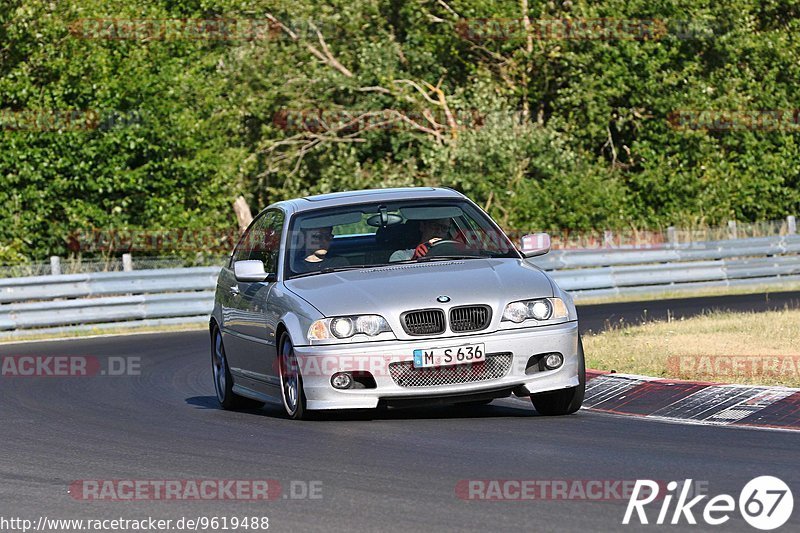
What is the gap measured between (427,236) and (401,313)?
1483mm

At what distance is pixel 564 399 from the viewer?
1071 centimetres

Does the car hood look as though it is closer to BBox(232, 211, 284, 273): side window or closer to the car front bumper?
the car front bumper

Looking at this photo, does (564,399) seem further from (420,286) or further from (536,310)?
(420,286)

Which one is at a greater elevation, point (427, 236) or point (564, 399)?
point (427, 236)

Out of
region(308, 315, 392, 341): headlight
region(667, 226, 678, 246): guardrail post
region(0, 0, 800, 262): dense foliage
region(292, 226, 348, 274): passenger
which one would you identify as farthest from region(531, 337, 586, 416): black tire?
region(0, 0, 800, 262): dense foliage

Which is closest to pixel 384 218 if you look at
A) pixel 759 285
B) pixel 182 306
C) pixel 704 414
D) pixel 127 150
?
pixel 704 414

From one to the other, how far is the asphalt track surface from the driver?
1173 millimetres

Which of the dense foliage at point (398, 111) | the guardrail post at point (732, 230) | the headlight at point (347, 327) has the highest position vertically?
the headlight at point (347, 327)

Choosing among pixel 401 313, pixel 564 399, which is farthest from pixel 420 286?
pixel 564 399

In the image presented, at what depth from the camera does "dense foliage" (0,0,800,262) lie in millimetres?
34375

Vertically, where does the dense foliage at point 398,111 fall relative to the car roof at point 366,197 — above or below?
below

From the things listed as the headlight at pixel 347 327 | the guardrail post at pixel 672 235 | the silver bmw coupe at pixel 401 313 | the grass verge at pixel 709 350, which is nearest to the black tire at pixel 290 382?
the silver bmw coupe at pixel 401 313

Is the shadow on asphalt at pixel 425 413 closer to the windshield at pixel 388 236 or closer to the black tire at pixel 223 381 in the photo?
the black tire at pixel 223 381

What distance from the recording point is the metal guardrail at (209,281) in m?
25.5
